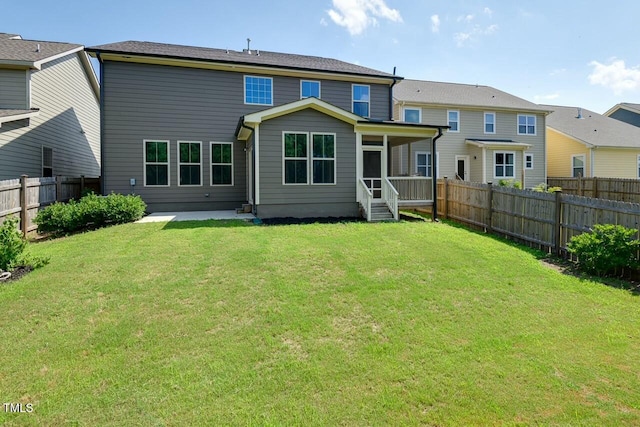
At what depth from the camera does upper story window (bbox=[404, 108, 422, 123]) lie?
21094mm

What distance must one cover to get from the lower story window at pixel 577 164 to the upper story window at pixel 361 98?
17.8 metres

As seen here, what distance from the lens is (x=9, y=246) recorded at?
6023 millimetres

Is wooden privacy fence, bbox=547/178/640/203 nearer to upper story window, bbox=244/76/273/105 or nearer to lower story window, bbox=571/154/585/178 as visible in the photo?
lower story window, bbox=571/154/585/178

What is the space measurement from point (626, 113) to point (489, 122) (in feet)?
59.8

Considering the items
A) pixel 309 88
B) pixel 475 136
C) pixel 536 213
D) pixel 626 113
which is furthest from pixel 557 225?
pixel 626 113

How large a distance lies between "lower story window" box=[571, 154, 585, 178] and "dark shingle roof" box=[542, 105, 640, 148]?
1226 millimetres

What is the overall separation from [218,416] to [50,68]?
16.3 metres

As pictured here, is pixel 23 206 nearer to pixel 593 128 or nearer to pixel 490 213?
pixel 490 213

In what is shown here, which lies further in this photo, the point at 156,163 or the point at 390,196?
the point at 156,163

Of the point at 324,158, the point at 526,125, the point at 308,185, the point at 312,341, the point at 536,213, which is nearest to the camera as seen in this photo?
the point at 312,341

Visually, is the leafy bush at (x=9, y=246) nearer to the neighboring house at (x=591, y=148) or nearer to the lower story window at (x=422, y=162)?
the lower story window at (x=422, y=162)

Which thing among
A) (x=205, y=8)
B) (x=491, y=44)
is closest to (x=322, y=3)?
(x=205, y=8)

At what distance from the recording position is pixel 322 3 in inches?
497

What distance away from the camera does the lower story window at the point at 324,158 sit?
12041mm
